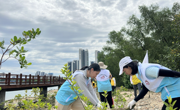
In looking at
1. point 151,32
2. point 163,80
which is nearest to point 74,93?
point 163,80

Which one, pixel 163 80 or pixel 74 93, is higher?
pixel 163 80

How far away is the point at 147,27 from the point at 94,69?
18074 millimetres

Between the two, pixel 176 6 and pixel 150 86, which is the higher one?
pixel 176 6

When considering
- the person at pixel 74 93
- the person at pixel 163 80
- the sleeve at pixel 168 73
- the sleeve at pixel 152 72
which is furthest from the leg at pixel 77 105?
the sleeve at pixel 168 73

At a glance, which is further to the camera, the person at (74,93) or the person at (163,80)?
the person at (74,93)

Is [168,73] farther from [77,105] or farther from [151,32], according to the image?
[151,32]

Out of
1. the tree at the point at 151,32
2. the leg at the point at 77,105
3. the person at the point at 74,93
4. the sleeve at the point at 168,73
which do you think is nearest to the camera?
the sleeve at the point at 168,73

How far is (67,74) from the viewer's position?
2260 millimetres

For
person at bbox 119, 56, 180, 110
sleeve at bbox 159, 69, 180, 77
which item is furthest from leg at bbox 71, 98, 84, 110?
sleeve at bbox 159, 69, 180, 77

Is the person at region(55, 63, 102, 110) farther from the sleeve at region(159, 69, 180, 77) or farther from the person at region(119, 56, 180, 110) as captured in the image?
the sleeve at region(159, 69, 180, 77)

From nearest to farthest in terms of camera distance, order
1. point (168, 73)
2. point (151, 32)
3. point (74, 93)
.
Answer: point (168, 73), point (74, 93), point (151, 32)

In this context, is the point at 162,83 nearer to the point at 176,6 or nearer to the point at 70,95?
the point at 70,95

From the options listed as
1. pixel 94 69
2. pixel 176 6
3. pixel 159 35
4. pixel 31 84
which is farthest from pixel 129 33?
pixel 94 69

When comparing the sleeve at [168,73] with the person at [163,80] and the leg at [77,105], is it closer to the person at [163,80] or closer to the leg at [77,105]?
the person at [163,80]
